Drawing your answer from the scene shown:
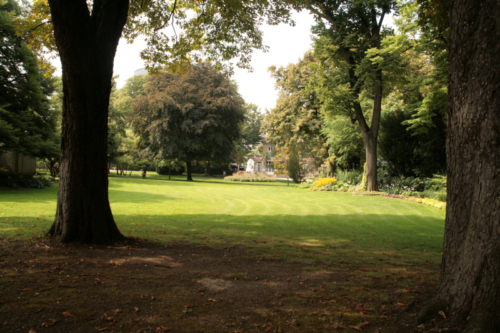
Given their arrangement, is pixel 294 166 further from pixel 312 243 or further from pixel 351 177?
pixel 312 243

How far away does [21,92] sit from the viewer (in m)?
17.9

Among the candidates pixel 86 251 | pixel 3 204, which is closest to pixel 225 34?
pixel 86 251

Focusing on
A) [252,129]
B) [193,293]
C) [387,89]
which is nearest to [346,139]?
[387,89]

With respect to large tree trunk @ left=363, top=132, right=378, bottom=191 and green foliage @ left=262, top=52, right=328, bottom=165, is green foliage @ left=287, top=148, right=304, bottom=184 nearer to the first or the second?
green foliage @ left=262, top=52, right=328, bottom=165

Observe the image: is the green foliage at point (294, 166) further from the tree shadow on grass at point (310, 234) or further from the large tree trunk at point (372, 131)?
the tree shadow on grass at point (310, 234)

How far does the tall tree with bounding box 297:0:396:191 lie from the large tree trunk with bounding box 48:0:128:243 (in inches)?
601

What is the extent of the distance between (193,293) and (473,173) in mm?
3225

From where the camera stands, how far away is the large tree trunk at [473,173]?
279 cm

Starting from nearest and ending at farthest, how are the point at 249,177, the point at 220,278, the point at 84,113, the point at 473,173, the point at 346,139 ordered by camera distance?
the point at 473,173, the point at 220,278, the point at 84,113, the point at 346,139, the point at 249,177

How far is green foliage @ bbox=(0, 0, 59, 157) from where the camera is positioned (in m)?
16.6

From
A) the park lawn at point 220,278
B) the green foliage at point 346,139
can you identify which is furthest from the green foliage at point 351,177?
the park lawn at point 220,278

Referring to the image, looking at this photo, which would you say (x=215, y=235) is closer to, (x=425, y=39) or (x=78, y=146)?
(x=78, y=146)

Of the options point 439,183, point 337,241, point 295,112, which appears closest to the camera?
point 337,241

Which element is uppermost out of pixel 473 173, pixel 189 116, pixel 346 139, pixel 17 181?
pixel 189 116
